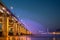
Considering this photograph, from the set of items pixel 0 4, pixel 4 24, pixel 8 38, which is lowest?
pixel 8 38

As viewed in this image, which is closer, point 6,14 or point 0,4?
point 0,4

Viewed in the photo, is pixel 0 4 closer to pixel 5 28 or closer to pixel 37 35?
pixel 5 28

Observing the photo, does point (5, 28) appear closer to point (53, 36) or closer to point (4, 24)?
point (4, 24)

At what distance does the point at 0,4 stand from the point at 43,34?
13910 mm

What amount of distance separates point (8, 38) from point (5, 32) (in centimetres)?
225

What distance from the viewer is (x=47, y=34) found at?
40.8m

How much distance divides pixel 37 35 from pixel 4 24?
7940mm

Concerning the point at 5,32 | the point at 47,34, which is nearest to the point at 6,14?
the point at 5,32

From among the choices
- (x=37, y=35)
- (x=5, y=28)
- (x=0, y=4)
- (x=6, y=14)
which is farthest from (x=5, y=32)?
(x=0, y=4)

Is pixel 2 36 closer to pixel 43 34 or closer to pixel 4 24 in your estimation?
pixel 4 24

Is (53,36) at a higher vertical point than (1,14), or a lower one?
lower

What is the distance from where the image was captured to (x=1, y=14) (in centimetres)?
3916

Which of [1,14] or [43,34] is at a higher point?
[1,14]

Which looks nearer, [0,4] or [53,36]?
[0,4]
